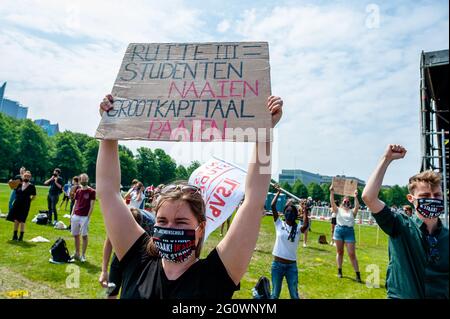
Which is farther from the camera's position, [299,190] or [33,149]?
[299,190]

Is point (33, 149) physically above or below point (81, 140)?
below

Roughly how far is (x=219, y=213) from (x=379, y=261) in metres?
8.86

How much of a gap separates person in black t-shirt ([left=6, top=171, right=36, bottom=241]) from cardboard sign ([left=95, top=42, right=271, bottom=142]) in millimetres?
8545

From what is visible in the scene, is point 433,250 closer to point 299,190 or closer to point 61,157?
point 61,157

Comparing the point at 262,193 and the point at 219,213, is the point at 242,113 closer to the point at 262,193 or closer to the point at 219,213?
the point at 262,193

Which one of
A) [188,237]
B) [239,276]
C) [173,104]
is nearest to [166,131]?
[173,104]

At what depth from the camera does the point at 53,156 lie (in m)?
63.1

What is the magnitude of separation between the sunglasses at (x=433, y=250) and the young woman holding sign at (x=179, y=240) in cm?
189

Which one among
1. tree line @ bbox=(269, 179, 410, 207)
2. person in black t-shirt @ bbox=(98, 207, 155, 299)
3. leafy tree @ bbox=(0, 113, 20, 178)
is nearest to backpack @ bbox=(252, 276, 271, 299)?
person in black t-shirt @ bbox=(98, 207, 155, 299)

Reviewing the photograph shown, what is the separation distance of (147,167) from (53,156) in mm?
20477

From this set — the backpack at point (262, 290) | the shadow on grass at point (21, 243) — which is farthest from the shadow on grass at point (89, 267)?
the backpack at point (262, 290)

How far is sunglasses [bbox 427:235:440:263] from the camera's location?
276 cm

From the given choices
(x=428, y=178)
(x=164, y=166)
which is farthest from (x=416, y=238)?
(x=164, y=166)

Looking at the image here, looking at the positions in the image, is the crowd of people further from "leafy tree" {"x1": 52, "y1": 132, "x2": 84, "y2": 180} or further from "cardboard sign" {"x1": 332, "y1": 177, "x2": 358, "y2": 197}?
"leafy tree" {"x1": 52, "y1": 132, "x2": 84, "y2": 180}
